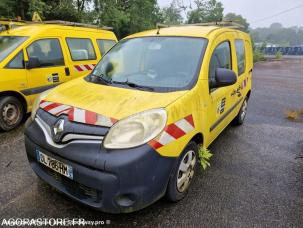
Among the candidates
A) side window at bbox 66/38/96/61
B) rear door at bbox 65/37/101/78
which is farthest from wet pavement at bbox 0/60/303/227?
side window at bbox 66/38/96/61

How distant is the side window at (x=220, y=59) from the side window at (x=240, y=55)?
56cm

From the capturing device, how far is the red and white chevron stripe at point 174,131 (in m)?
2.26

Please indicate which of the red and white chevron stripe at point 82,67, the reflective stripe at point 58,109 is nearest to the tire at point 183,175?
the reflective stripe at point 58,109

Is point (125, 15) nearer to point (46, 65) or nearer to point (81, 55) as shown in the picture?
point (81, 55)

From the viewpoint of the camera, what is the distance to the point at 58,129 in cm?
238

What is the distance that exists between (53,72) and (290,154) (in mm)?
4440

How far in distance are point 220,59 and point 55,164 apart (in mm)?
2444

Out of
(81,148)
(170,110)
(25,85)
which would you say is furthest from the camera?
(25,85)

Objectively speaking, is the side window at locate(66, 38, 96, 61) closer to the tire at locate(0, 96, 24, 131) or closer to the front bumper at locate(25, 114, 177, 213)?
the tire at locate(0, 96, 24, 131)

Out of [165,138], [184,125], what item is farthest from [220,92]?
[165,138]

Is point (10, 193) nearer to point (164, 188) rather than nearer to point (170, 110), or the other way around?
point (164, 188)

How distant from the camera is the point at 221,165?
380 cm

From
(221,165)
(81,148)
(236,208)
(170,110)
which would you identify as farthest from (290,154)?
(81,148)

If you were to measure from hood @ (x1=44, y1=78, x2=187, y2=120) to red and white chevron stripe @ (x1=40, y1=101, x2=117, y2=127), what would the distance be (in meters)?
0.05
